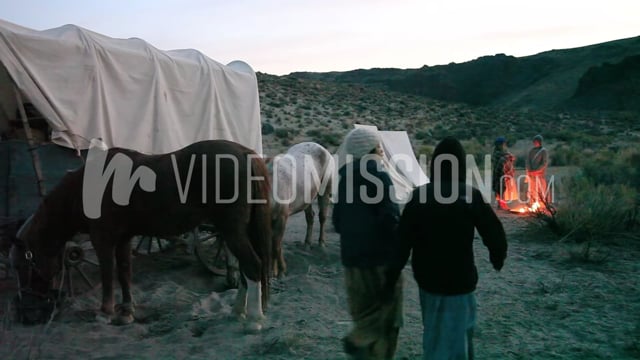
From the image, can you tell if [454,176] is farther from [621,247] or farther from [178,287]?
[621,247]

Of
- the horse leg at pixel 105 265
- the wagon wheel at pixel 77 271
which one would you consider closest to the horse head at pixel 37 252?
the wagon wheel at pixel 77 271

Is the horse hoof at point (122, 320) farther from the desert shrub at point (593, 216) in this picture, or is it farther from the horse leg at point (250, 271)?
the desert shrub at point (593, 216)

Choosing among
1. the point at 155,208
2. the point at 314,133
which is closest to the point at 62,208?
the point at 155,208

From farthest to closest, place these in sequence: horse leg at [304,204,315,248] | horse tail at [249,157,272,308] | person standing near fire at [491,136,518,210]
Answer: person standing near fire at [491,136,518,210] → horse leg at [304,204,315,248] → horse tail at [249,157,272,308]

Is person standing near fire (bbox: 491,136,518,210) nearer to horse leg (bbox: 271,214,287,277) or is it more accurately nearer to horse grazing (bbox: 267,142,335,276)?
horse grazing (bbox: 267,142,335,276)

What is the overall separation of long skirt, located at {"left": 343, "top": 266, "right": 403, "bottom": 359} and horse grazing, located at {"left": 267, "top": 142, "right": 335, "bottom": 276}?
9.40 feet

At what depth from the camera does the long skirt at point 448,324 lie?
342 cm

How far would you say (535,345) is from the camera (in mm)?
4898

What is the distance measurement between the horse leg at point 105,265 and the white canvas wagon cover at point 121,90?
1144 mm

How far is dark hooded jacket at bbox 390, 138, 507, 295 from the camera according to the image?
11.0 feet

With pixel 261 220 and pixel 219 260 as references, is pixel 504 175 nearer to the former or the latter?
pixel 219 260

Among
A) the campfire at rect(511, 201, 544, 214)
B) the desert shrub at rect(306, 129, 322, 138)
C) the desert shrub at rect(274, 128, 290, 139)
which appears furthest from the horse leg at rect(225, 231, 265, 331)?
the desert shrub at rect(306, 129, 322, 138)

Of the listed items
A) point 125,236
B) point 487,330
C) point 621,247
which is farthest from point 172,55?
point 621,247

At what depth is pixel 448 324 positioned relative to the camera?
3430mm
